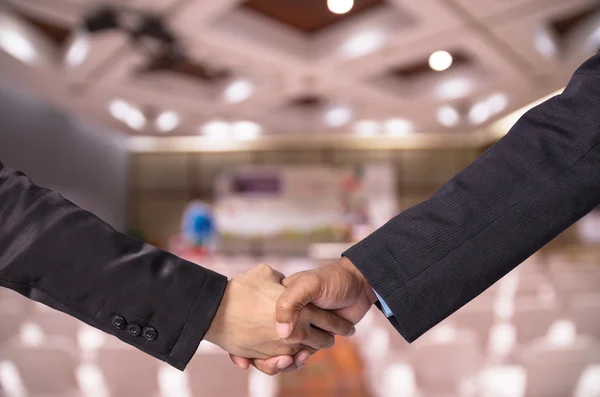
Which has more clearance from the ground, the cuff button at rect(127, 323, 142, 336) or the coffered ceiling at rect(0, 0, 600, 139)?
the cuff button at rect(127, 323, 142, 336)

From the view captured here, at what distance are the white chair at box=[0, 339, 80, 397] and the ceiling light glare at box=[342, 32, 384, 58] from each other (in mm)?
5639

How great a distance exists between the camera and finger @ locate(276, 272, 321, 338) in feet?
4.06

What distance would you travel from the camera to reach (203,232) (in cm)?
1025

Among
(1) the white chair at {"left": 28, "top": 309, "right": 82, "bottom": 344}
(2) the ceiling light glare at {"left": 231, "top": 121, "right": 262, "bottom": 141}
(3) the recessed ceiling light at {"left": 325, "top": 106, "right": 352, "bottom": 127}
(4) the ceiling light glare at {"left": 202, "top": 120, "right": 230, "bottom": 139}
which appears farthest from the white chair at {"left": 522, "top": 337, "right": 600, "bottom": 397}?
(4) the ceiling light glare at {"left": 202, "top": 120, "right": 230, "bottom": 139}

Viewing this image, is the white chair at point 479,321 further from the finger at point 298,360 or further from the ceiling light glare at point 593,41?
the ceiling light glare at point 593,41

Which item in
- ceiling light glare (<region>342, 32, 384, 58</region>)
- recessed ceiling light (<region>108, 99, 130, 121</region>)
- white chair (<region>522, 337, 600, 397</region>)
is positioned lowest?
recessed ceiling light (<region>108, 99, 130, 121</region>)

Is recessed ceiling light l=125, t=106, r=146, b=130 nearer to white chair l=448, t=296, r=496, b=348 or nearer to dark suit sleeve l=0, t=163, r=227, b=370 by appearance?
white chair l=448, t=296, r=496, b=348

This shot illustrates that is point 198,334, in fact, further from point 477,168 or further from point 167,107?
point 167,107

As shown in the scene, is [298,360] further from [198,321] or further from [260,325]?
[198,321]

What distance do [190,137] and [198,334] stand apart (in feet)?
42.7

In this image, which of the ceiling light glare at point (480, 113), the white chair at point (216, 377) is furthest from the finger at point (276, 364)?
the ceiling light glare at point (480, 113)

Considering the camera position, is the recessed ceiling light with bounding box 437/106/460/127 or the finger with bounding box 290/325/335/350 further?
the recessed ceiling light with bounding box 437/106/460/127

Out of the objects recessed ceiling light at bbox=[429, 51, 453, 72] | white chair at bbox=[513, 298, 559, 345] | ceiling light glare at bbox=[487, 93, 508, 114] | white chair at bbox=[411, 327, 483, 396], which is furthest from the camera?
ceiling light glare at bbox=[487, 93, 508, 114]

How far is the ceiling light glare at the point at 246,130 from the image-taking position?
1222 centimetres
